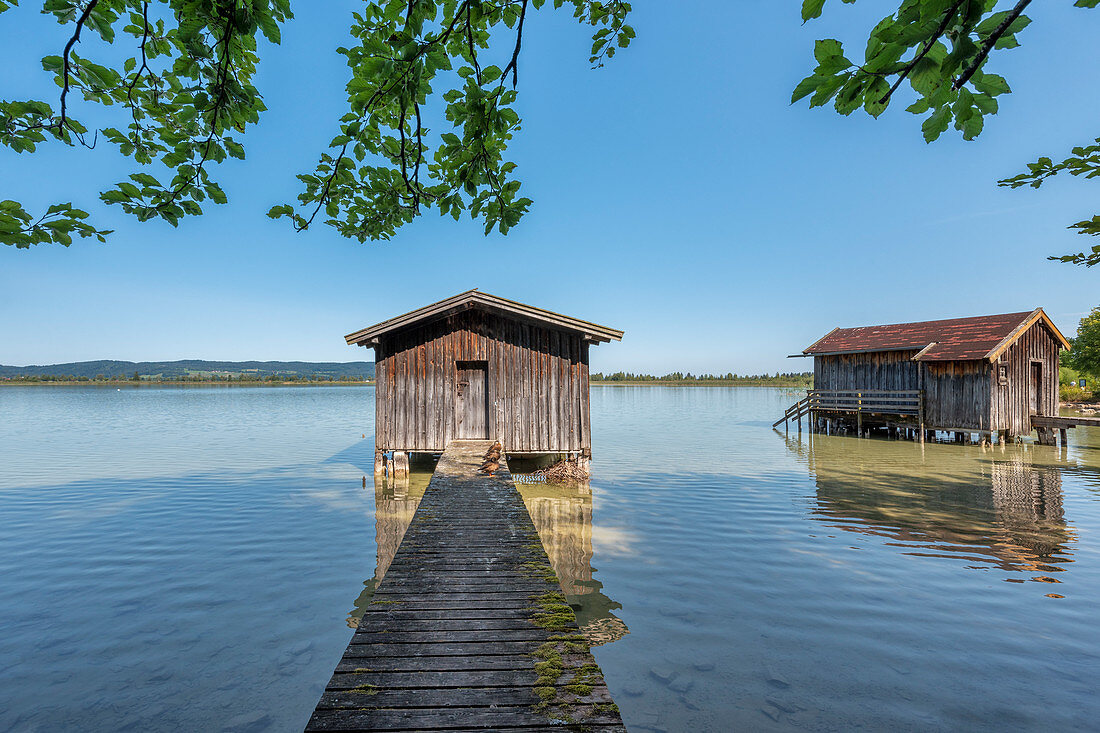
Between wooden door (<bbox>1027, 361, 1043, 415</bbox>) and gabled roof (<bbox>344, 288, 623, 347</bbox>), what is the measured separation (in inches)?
962

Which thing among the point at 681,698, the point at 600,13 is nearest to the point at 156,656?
the point at 681,698

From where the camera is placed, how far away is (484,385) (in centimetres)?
1562

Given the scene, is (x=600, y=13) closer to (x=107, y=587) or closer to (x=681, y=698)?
(x=681, y=698)

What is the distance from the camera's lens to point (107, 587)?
25.6ft

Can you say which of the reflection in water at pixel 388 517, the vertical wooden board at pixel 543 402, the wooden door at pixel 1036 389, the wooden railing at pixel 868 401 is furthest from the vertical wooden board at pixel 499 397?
the wooden door at pixel 1036 389

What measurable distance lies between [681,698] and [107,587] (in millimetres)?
9093

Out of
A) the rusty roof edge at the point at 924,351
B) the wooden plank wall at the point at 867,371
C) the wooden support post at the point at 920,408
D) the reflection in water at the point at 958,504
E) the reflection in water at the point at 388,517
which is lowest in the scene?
the reflection in water at the point at 388,517

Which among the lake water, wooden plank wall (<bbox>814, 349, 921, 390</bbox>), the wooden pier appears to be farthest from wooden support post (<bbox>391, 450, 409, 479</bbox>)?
the wooden pier

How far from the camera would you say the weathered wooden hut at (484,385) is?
15.4 m

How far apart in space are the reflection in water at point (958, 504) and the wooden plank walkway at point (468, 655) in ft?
28.1

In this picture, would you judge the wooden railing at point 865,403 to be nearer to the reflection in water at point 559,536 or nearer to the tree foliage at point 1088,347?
the reflection in water at point 559,536

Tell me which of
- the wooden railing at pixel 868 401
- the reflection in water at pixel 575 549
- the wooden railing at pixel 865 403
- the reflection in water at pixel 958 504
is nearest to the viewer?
the reflection in water at pixel 575 549

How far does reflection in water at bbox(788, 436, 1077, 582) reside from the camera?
9.20 metres

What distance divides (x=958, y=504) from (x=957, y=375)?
15354 millimetres
